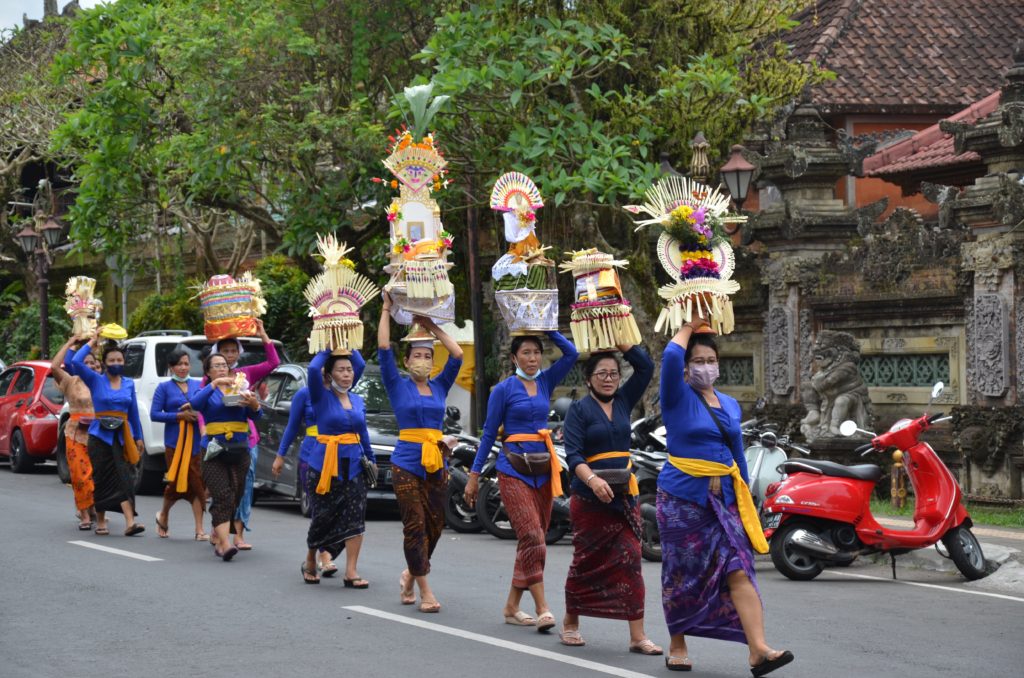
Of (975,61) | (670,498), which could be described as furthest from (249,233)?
(670,498)

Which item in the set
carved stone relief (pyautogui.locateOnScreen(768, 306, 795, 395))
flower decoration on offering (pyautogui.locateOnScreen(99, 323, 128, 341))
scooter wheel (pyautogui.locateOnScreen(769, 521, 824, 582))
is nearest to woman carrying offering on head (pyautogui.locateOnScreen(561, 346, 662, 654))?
scooter wheel (pyautogui.locateOnScreen(769, 521, 824, 582))

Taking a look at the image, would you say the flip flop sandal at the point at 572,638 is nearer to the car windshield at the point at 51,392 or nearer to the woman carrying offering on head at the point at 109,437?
the woman carrying offering on head at the point at 109,437

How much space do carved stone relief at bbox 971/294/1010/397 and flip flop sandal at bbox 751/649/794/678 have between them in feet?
27.6

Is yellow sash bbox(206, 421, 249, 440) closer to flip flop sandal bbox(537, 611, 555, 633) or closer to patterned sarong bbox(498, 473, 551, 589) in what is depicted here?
patterned sarong bbox(498, 473, 551, 589)

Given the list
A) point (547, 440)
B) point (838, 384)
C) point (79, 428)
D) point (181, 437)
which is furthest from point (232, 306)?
point (838, 384)

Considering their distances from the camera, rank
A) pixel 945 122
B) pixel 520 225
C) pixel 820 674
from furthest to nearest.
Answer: pixel 945 122 → pixel 520 225 → pixel 820 674

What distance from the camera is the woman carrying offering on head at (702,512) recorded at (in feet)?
24.5

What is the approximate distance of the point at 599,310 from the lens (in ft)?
28.0

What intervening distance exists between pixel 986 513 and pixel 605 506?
768 centimetres

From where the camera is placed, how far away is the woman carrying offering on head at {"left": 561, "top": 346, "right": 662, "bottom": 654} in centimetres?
817

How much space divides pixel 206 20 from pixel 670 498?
43.3ft

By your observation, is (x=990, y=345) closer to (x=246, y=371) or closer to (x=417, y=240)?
(x=246, y=371)

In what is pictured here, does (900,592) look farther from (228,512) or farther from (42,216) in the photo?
(42,216)

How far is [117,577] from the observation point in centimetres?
1105
